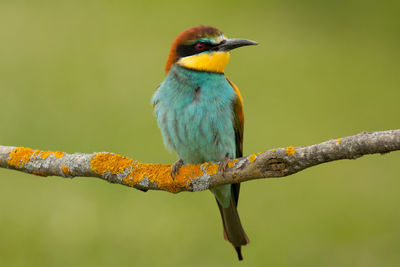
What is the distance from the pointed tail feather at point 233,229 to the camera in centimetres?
235

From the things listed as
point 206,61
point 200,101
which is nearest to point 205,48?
point 206,61

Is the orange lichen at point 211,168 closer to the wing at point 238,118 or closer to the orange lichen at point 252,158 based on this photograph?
the orange lichen at point 252,158

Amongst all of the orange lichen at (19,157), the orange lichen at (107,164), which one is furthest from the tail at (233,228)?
the orange lichen at (19,157)

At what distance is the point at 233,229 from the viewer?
2355 mm

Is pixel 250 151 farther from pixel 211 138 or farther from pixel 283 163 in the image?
pixel 283 163

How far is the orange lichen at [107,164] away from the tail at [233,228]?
2.22 feet

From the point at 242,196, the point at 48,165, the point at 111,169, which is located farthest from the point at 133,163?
the point at 242,196

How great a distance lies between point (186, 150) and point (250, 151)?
1.39m

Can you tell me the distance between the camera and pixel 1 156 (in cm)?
195

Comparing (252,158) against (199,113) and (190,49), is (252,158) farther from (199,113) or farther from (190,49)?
(190,49)

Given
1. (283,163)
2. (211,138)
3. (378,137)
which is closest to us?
(378,137)

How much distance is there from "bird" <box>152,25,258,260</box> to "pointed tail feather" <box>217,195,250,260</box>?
321mm

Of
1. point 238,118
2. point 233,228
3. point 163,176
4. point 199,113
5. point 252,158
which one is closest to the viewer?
point 252,158

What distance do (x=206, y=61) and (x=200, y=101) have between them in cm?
18
